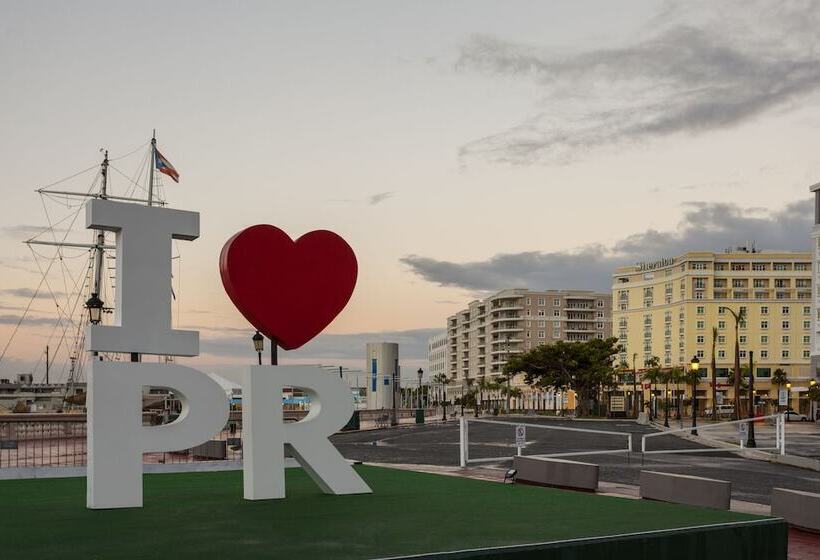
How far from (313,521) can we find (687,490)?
5.61m

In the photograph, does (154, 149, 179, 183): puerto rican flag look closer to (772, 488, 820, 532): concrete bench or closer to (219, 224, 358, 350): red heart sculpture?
(219, 224, 358, 350): red heart sculpture

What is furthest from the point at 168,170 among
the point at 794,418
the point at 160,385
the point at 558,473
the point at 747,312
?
the point at 747,312

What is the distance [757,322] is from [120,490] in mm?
176161

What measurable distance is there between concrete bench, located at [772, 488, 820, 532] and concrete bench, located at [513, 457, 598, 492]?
13.8 ft

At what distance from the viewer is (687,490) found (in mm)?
13680

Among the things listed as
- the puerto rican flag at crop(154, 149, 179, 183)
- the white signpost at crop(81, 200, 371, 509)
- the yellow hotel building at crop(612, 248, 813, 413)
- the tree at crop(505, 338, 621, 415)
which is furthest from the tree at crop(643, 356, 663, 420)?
the white signpost at crop(81, 200, 371, 509)

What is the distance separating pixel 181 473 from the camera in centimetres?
2011

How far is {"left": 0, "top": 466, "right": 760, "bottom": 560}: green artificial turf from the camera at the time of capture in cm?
932

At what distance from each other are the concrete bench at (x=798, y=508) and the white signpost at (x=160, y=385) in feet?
19.8

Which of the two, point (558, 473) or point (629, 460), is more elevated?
point (558, 473)

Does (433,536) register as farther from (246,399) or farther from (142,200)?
(142,200)

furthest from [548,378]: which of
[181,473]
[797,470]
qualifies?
[181,473]

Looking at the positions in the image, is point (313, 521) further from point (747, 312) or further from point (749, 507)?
point (747, 312)

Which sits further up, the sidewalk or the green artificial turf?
the green artificial turf
